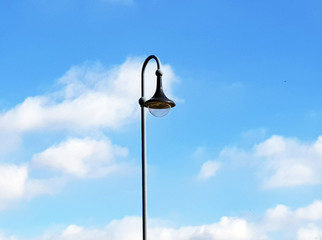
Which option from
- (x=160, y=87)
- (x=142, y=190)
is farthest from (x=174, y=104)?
(x=142, y=190)

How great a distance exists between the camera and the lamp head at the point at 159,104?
1792cm

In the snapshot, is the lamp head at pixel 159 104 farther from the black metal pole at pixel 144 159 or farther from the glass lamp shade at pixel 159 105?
the black metal pole at pixel 144 159

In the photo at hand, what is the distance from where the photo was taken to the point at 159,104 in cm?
1798

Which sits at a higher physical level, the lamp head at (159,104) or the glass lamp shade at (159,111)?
the lamp head at (159,104)

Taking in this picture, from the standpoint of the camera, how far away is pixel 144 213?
693 inches

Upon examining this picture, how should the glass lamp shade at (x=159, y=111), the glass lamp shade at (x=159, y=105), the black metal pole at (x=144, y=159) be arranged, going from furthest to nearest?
the glass lamp shade at (x=159, y=111) < the glass lamp shade at (x=159, y=105) < the black metal pole at (x=144, y=159)

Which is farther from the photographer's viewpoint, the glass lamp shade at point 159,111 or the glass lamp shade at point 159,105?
the glass lamp shade at point 159,111

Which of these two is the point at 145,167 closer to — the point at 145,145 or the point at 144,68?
the point at 145,145

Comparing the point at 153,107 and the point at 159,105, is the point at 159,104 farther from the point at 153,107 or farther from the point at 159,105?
the point at 153,107

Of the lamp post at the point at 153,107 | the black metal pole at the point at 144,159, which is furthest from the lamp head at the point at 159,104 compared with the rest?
the black metal pole at the point at 144,159

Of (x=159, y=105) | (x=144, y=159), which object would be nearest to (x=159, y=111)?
(x=159, y=105)

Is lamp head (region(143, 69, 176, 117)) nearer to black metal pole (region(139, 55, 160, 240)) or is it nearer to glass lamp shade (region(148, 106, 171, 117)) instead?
glass lamp shade (region(148, 106, 171, 117))

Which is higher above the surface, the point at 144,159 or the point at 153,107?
the point at 153,107

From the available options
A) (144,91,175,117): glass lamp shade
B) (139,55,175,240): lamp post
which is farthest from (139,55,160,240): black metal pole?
(144,91,175,117): glass lamp shade
